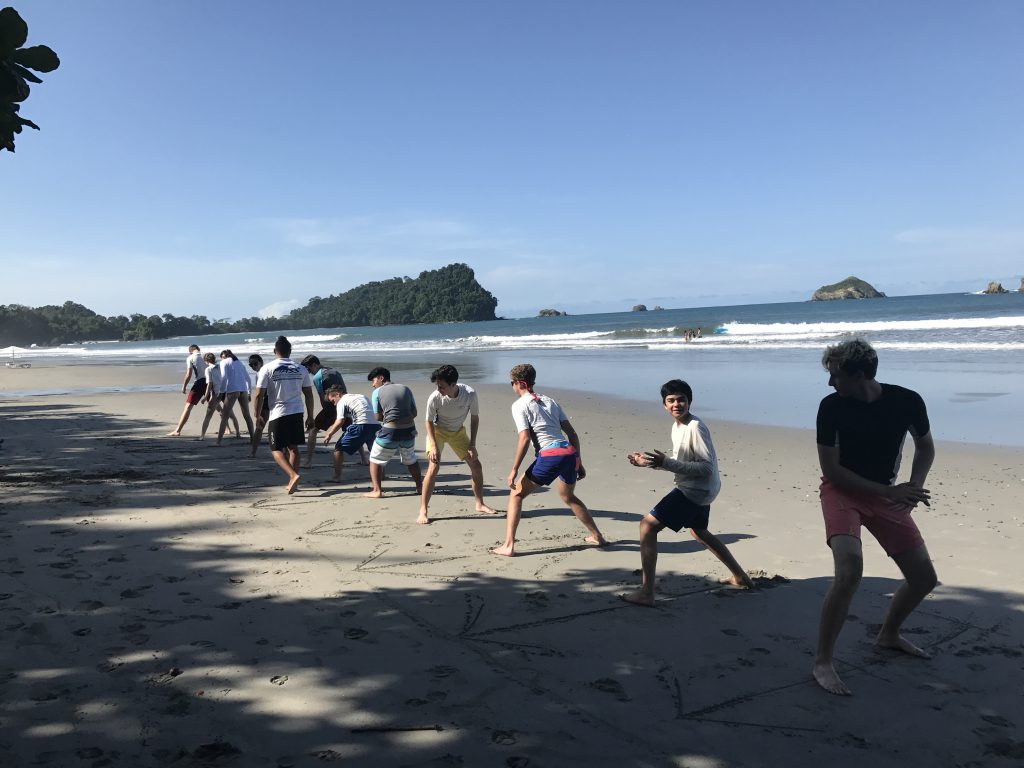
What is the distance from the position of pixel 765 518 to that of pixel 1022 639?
8.83 feet

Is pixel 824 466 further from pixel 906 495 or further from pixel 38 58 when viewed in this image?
pixel 38 58

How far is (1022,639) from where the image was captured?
407cm

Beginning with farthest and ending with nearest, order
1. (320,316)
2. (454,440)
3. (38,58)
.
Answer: (320,316)
(454,440)
(38,58)

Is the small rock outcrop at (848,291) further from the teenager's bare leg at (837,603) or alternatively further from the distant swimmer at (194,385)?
the teenager's bare leg at (837,603)

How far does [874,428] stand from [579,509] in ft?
9.30


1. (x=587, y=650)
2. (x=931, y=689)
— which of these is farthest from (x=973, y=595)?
(x=587, y=650)

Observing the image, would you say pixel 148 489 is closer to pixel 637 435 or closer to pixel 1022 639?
→ pixel 637 435

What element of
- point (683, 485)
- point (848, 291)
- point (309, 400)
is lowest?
point (683, 485)

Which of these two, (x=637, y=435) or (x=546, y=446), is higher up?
(x=546, y=446)

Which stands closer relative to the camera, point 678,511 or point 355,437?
point 678,511

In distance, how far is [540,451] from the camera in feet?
18.8

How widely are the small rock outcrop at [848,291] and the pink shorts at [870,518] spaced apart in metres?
141

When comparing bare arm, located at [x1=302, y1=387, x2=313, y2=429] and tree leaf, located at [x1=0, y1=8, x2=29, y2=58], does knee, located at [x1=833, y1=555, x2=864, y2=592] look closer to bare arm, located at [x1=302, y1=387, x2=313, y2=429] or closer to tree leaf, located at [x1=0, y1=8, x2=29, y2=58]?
tree leaf, located at [x1=0, y1=8, x2=29, y2=58]

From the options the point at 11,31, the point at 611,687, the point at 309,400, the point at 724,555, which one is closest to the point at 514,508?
the point at 724,555
